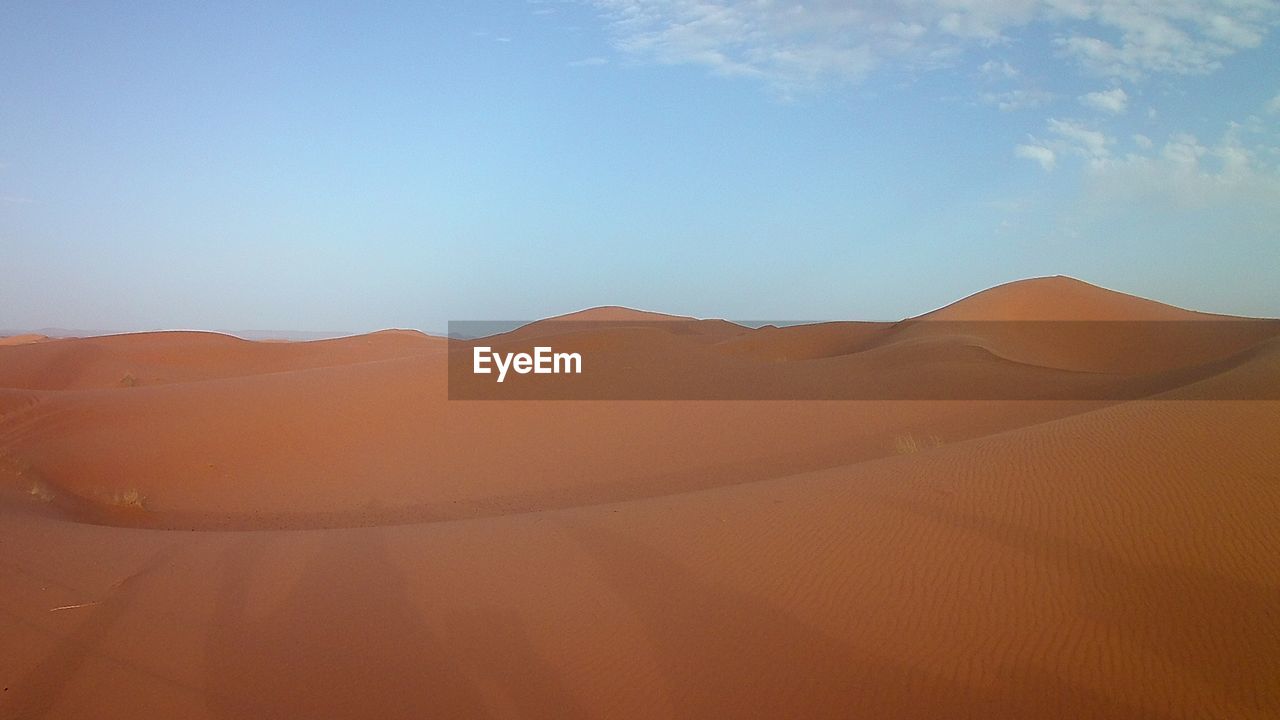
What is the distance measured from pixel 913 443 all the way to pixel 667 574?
721cm

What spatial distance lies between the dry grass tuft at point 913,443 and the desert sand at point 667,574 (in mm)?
191

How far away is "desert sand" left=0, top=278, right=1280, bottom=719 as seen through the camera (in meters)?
4.57

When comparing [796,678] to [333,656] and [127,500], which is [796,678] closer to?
[333,656]

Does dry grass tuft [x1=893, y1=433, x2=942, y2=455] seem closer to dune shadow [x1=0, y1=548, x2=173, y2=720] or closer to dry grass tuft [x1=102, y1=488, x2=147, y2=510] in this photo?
dune shadow [x1=0, y1=548, x2=173, y2=720]

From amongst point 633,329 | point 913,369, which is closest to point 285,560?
point 913,369

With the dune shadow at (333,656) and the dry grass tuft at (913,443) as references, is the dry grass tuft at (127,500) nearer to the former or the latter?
the dune shadow at (333,656)

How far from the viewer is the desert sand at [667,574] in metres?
4.57

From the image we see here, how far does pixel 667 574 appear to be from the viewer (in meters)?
6.39

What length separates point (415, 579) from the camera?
6570 mm

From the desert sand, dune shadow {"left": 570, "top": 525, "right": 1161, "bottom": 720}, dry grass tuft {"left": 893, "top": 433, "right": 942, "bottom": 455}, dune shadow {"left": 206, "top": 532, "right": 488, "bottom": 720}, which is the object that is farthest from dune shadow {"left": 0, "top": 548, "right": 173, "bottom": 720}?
dry grass tuft {"left": 893, "top": 433, "right": 942, "bottom": 455}

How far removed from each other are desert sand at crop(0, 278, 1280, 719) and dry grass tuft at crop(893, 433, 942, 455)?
0.19 meters

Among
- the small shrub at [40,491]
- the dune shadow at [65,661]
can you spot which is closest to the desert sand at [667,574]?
the dune shadow at [65,661]

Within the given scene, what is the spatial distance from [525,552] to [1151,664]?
15.9 ft

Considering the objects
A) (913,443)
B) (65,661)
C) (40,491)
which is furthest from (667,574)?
(40,491)
